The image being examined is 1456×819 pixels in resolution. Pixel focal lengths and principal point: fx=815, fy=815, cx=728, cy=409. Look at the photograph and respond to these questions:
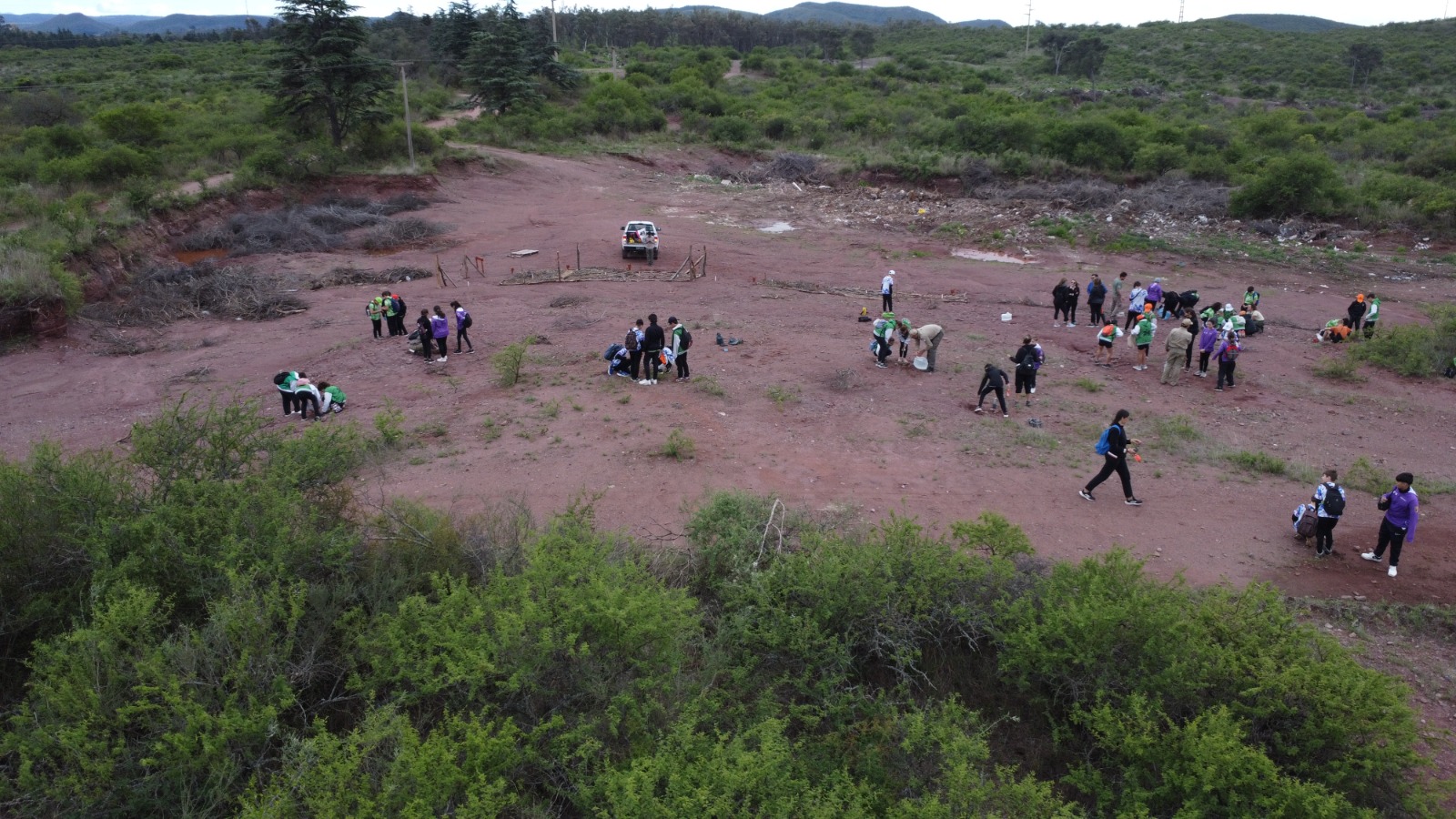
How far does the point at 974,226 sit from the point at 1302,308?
1097cm

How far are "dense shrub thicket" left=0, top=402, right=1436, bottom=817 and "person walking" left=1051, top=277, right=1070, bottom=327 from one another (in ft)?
40.4

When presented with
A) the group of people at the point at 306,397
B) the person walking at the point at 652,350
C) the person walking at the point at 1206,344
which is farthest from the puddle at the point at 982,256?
the group of people at the point at 306,397

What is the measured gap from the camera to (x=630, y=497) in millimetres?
10805

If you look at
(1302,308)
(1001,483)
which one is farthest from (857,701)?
(1302,308)

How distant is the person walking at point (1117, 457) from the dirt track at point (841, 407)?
21 centimetres

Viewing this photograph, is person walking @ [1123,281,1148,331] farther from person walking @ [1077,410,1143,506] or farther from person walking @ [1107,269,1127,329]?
person walking @ [1077,410,1143,506]

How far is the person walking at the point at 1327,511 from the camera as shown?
375 inches

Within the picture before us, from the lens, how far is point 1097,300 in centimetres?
1903

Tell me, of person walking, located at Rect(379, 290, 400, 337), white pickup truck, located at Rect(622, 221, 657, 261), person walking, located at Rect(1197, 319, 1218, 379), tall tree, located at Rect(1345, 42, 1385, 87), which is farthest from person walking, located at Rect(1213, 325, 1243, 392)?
tall tree, located at Rect(1345, 42, 1385, 87)

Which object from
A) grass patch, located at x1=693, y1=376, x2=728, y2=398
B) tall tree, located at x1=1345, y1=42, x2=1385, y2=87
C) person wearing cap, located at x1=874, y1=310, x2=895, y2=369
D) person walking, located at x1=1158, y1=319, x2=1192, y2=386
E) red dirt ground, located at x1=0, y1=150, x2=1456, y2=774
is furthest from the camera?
tall tree, located at x1=1345, y1=42, x2=1385, y2=87

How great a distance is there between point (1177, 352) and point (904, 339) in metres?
→ 5.08

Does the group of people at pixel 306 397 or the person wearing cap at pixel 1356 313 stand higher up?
the person wearing cap at pixel 1356 313

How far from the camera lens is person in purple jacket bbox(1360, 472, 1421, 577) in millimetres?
9219

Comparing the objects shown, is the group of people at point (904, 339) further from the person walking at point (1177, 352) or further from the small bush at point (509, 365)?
the small bush at point (509, 365)
